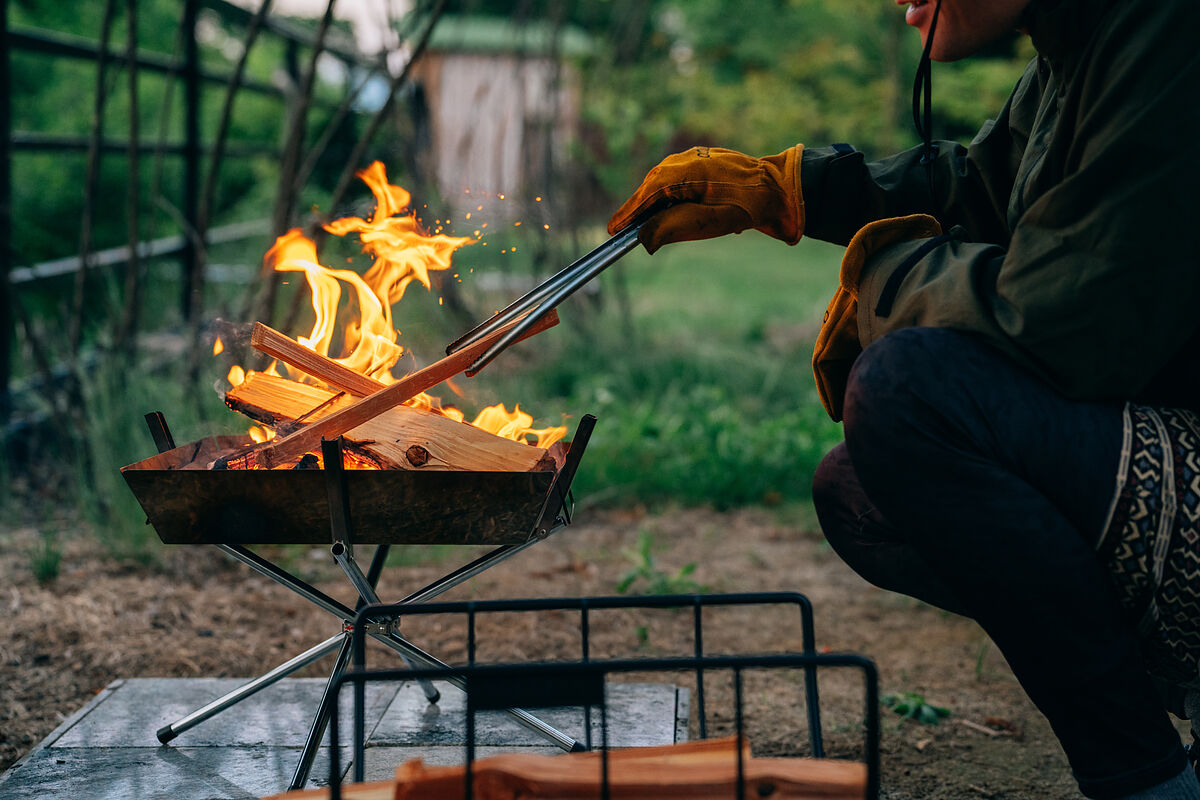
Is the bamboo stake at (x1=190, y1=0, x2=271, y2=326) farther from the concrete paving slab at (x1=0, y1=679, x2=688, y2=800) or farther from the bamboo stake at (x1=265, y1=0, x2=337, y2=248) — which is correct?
the concrete paving slab at (x1=0, y1=679, x2=688, y2=800)

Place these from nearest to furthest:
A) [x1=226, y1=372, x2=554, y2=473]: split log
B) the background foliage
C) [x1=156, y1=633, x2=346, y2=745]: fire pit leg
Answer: [x1=226, y1=372, x2=554, y2=473]: split log
[x1=156, y1=633, x2=346, y2=745]: fire pit leg
the background foliage

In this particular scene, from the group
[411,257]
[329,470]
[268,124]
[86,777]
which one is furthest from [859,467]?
[268,124]

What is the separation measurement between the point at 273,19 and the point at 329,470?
5353 millimetres

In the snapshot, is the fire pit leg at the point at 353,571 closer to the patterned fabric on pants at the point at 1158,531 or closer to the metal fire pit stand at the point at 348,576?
the metal fire pit stand at the point at 348,576

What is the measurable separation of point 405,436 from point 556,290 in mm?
414

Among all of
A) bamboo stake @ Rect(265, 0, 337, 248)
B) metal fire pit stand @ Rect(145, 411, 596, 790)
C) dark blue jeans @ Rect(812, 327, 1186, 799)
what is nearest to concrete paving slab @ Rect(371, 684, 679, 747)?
metal fire pit stand @ Rect(145, 411, 596, 790)

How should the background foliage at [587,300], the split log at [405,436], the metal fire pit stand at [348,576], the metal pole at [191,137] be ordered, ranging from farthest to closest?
the metal pole at [191,137] → the background foliage at [587,300] → the split log at [405,436] → the metal fire pit stand at [348,576]

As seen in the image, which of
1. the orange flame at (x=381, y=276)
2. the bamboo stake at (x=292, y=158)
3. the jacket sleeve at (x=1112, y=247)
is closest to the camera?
the jacket sleeve at (x=1112, y=247)

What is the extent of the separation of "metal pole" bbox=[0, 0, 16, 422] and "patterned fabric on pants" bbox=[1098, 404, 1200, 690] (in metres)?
3.65

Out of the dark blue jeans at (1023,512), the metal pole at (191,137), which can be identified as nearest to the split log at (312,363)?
the dark blue jeans at (1023,512)

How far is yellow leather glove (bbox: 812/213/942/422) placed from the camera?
1.65 meters

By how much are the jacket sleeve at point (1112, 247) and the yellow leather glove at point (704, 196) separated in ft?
1.53

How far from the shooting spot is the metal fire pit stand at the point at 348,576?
176 centimetres

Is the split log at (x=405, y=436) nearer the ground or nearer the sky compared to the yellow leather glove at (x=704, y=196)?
nearer the ground
